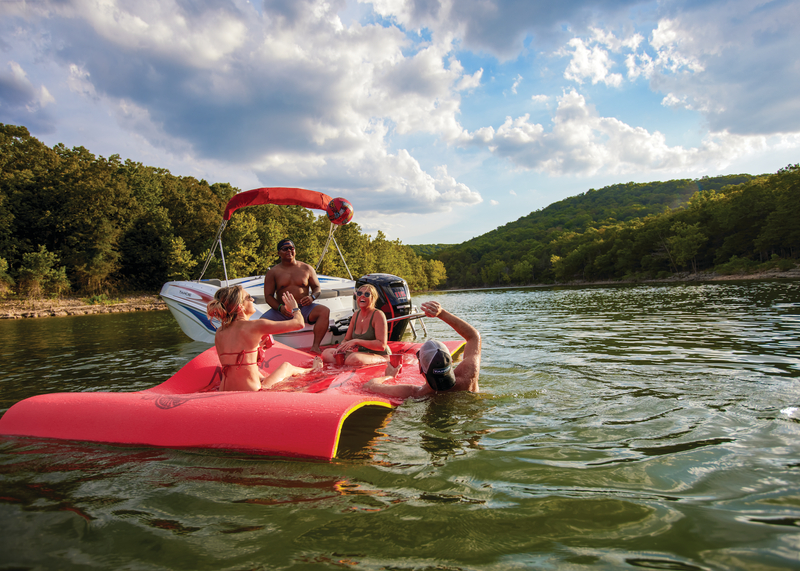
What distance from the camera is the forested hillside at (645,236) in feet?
168

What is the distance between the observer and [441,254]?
436 feet

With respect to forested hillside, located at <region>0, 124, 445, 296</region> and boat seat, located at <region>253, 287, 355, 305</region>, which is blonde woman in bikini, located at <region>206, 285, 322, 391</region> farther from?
forested hillside, located at <region>0, 124, 445, 296</region>

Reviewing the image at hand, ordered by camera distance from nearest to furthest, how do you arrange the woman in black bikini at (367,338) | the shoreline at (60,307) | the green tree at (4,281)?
the woman in black bikini at (367,338), the shoreline at (60,307), the green tree at (4,281)

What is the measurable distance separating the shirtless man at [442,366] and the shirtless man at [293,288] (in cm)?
315

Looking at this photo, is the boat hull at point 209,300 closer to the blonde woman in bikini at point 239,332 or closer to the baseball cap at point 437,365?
the blonde woman in bikini at point 239,332

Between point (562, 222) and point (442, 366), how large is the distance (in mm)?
128672

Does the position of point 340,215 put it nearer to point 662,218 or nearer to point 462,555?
point 462,555

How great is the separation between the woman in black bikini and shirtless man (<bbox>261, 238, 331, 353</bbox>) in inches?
48.7

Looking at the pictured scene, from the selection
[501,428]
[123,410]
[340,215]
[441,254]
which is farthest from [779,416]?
[441,254]

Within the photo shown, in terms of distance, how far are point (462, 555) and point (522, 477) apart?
965 mm

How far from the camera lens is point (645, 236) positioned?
66.9 meters

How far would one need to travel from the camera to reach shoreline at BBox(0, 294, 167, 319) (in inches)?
1092

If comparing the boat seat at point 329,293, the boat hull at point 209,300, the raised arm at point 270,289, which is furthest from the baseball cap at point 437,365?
the boat seat at point 329,293

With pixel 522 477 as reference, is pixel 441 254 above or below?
above
